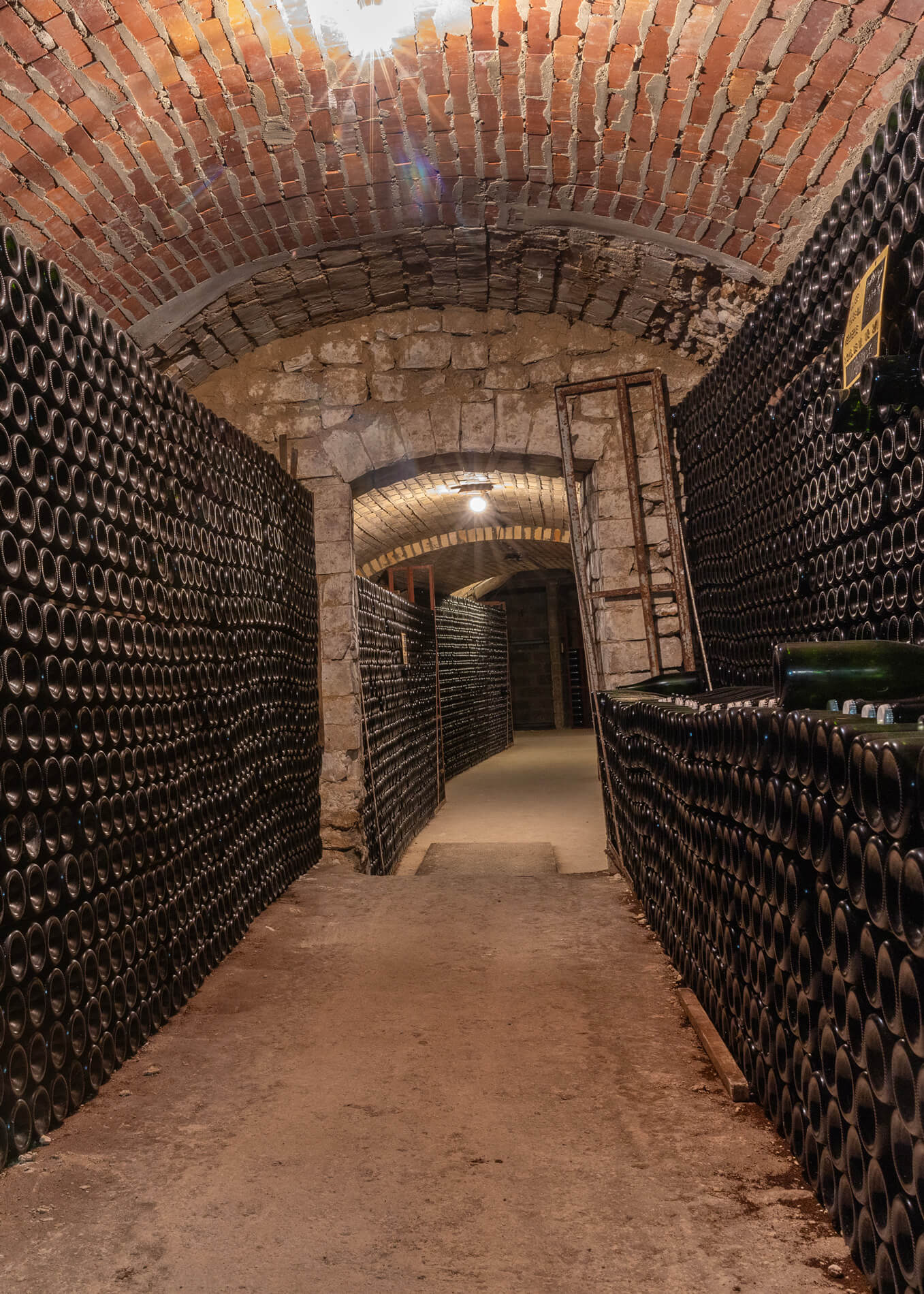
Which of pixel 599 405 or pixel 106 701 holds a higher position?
pixel 599 405

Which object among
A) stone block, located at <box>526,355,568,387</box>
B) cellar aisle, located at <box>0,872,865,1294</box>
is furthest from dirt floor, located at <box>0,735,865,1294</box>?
stone block, located at <box>526,355,568,387</box>

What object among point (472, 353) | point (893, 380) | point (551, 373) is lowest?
point (893, 380)

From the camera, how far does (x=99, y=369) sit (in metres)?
2.66

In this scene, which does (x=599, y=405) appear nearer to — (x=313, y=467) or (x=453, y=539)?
(x=313, y=467)

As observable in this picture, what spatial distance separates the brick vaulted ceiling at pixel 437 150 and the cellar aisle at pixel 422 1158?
3367 mm

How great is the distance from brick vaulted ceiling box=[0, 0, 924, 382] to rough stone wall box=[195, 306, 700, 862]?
28 centimetres

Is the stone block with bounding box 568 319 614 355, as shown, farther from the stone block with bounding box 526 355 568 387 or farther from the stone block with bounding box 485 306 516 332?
the stone block with bounding box 485 306 516 332

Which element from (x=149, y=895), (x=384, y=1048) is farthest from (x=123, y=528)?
(x=384, y=1048)

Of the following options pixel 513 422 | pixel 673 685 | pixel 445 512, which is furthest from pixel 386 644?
pixel 673 685

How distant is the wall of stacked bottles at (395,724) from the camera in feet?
19.9

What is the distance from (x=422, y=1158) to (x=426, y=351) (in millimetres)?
4826

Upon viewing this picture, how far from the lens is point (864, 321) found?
2416mm

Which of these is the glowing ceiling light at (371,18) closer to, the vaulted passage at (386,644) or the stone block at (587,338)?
the vaulted passage at (386,644)

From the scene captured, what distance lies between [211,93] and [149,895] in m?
3.17
